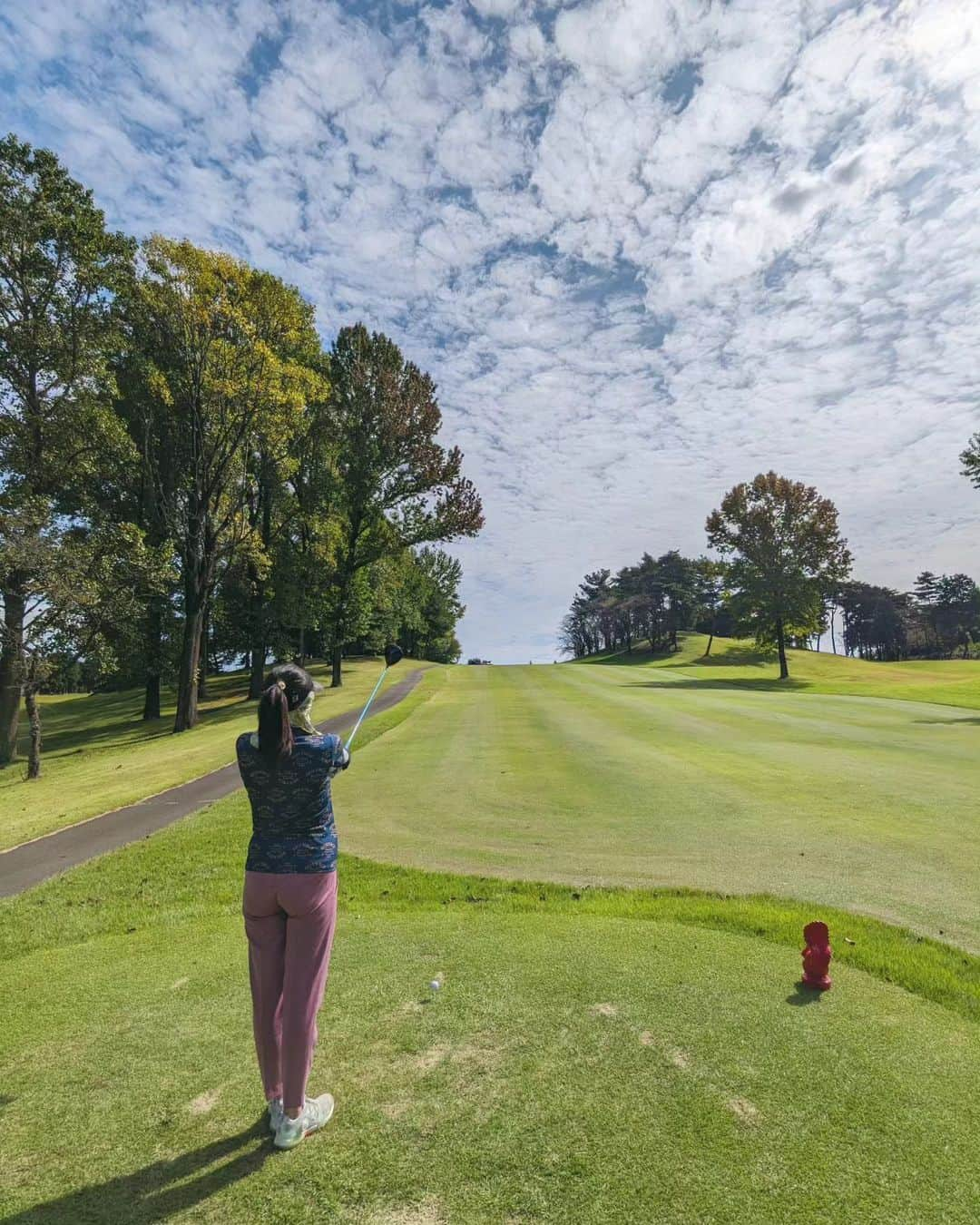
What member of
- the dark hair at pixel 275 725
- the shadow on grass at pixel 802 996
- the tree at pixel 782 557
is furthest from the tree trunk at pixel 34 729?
the tree at pixel 782 557

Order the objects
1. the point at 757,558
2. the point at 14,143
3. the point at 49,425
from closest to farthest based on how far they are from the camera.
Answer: the point at 14,143, the point at 49,425, the point at 757,558

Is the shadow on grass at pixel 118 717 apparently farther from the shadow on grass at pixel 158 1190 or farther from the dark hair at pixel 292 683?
the dark hair at pixel 292 683

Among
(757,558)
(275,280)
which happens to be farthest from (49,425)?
(757,558)

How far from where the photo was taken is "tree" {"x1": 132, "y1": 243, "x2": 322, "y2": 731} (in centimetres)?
2572

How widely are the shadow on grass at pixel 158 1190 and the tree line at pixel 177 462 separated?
20.0m

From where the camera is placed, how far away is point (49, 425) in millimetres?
21375

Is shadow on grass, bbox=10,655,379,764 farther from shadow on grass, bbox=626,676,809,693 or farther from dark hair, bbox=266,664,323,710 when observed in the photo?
dark hair, bbox=266,664,323,710

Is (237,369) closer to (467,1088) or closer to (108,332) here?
(108,332)

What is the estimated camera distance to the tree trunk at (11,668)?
66.7ft

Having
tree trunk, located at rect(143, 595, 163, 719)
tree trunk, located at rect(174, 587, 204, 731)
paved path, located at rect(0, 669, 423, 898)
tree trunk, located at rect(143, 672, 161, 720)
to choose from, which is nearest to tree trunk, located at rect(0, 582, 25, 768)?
tree trunk, located at rect(174, 587, 204, 731)

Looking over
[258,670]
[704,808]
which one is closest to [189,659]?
[258,670]

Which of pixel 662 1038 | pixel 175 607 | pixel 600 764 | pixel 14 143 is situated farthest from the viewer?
pixel 175 607

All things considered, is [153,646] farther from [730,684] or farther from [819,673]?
[819,673]

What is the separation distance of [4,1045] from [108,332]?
2394 centimetres
